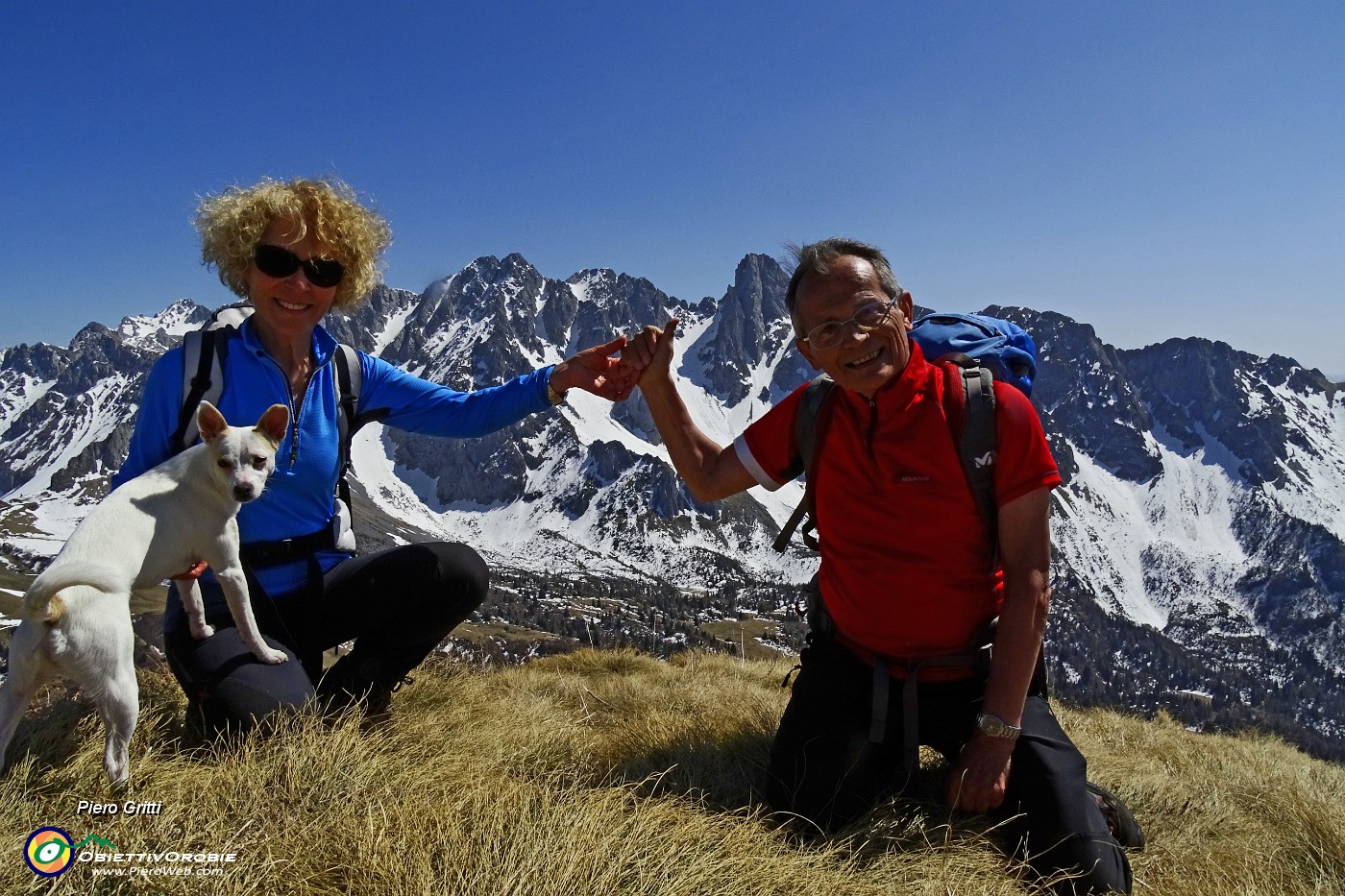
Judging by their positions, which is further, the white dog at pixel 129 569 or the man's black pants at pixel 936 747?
the man's black pants at pixel 936 747

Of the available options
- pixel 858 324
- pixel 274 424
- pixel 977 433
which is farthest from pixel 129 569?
pixel 977 433

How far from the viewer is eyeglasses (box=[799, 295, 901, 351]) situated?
507cm

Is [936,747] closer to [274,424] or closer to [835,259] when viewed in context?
[835,259]

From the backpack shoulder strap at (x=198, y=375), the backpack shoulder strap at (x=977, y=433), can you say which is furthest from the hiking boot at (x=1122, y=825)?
the backpack shoulder strap at (x=198, y=375)

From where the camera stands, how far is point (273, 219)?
561cm

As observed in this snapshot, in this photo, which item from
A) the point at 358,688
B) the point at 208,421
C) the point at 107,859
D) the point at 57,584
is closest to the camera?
the point at 107,859

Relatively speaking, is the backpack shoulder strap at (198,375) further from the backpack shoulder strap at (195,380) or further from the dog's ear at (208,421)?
the dog's ear at (208,421)

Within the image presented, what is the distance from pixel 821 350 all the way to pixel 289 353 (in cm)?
406

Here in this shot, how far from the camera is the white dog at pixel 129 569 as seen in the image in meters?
3.64

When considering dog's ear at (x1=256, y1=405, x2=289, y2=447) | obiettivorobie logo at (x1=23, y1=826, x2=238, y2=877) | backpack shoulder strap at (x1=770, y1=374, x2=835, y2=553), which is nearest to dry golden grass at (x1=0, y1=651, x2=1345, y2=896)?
obiettivorobie logo at (x1=23, y1=826, x2=238, y2=877)

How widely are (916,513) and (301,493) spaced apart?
14.8 ft

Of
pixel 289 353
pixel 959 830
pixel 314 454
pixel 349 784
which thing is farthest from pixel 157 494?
pixel 959 830

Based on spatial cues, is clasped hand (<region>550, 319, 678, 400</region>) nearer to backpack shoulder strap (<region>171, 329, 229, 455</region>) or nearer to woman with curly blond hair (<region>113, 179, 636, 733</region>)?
woman with curly blond hair (<region>113, 179, 636, 733</region>)

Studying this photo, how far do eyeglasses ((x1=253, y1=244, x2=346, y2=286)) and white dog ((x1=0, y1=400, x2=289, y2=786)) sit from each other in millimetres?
1392
